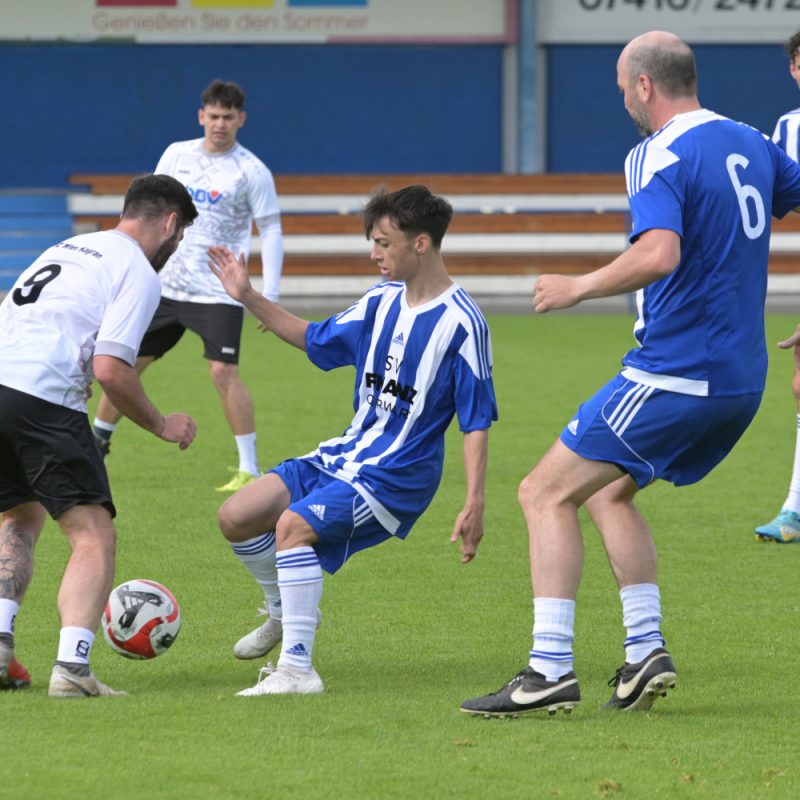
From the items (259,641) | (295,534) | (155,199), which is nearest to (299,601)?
(295,534)

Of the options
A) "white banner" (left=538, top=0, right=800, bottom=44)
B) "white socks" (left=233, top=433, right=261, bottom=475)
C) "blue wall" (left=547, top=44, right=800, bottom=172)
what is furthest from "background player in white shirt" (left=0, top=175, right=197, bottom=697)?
"blue wall" (left=547, top=44, right=800, bottom=172)

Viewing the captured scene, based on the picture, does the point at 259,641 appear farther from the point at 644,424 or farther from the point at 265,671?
the point at 644,424

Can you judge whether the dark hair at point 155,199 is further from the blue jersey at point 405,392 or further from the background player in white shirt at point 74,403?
the blue jersey at point 405,392

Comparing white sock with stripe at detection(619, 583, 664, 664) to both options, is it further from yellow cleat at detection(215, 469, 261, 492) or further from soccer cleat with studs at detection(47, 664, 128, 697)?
yellow cleat at detection(215, 469, 261, 492)

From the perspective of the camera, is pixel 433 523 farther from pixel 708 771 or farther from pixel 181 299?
pixel 708 771

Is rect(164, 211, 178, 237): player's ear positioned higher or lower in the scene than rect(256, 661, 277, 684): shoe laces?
higher

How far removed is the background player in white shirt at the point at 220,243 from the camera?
10.0 metres

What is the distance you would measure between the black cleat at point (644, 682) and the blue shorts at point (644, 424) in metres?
0.57

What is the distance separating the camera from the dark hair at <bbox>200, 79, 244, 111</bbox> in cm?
1001

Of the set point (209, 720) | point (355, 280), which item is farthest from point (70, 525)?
point (355, 280)

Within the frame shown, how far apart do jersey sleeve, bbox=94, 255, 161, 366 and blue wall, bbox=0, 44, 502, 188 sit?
20.8m

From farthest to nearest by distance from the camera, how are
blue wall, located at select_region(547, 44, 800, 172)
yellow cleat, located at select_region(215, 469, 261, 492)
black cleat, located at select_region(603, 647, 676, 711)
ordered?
blue wall, located at select_region(547, 44, 800, 172)
yellow cleat, located at select_region(215, 469, 261, 492)
black cleat, located at select_region(603, 647, 676, 711)

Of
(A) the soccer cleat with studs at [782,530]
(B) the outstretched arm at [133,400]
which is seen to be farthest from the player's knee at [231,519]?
(A) the soccer cleat with studs at [782,530]

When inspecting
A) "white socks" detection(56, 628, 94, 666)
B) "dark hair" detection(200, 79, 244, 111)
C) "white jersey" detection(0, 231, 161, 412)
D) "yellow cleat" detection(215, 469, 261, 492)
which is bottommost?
"white socks" detection(56, 628, 94, 666)
